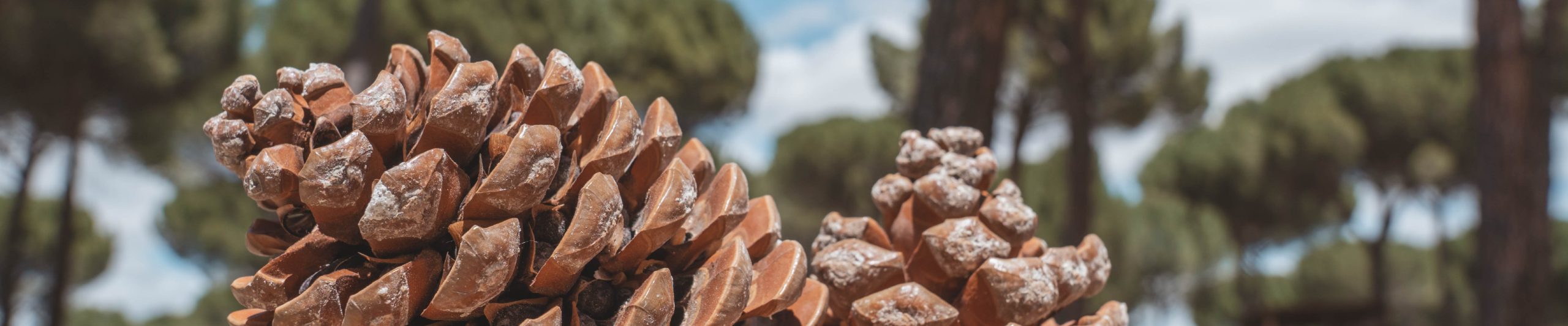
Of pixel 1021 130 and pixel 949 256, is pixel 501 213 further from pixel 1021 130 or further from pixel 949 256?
pixel 1021 130

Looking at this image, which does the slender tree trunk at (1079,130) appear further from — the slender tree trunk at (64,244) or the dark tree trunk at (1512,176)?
the slender tree trunk at (64,244)

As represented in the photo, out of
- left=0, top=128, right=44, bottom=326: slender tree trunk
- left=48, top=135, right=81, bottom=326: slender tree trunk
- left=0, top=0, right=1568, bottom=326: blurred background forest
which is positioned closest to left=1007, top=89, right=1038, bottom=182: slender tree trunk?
left=0, top=0, right=1568, bottom=326: blurred background forest

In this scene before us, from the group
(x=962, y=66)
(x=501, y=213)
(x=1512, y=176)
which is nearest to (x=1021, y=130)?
(x=1512, y=176)

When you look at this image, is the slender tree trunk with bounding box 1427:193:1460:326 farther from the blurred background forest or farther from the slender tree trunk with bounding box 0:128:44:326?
the slender tree trunk with bounding box 0:128:44:326

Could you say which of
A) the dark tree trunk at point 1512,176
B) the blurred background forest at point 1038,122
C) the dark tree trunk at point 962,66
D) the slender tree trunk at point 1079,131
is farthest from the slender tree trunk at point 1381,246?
the dark tree trunk at point 962,66

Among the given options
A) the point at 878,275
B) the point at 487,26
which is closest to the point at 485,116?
the point at 878,275

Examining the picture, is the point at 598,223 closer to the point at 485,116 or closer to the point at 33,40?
the point at 485,116
